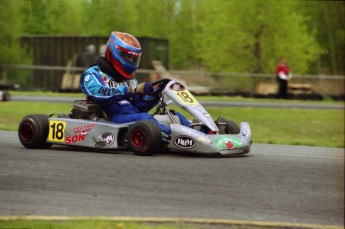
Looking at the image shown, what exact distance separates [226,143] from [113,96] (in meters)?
1.26

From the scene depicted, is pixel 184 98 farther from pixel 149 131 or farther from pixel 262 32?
pixel 262 32

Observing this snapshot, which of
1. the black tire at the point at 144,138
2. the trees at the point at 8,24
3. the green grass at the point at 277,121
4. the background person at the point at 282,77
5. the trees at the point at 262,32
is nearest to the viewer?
the trees at the point at 8,24

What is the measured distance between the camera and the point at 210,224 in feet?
16.0

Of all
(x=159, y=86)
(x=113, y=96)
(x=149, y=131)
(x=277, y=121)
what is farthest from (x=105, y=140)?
(x=277, y=121)

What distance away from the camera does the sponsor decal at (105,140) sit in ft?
28.7

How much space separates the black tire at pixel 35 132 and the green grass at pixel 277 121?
11.2 ft

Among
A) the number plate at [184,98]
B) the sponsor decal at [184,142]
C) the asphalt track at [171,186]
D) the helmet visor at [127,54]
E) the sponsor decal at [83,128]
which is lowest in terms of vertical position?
the asphalt track at [171,186]

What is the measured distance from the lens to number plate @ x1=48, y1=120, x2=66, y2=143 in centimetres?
905

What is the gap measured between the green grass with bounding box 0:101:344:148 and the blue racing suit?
12.1ft

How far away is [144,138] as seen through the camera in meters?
8.41

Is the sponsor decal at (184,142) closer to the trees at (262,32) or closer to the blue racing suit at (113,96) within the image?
the blue racing suit at (113,96)

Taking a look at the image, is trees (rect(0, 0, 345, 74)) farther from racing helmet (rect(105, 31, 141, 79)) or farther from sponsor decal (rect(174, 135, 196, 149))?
sponsor decal (rect(174, 135, 196, 149))

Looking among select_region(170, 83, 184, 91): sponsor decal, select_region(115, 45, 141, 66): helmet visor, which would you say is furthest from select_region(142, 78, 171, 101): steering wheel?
select_region(115, 45, 141, 66): helmet visor

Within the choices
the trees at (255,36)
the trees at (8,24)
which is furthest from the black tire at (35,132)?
the trees at (255,36)
